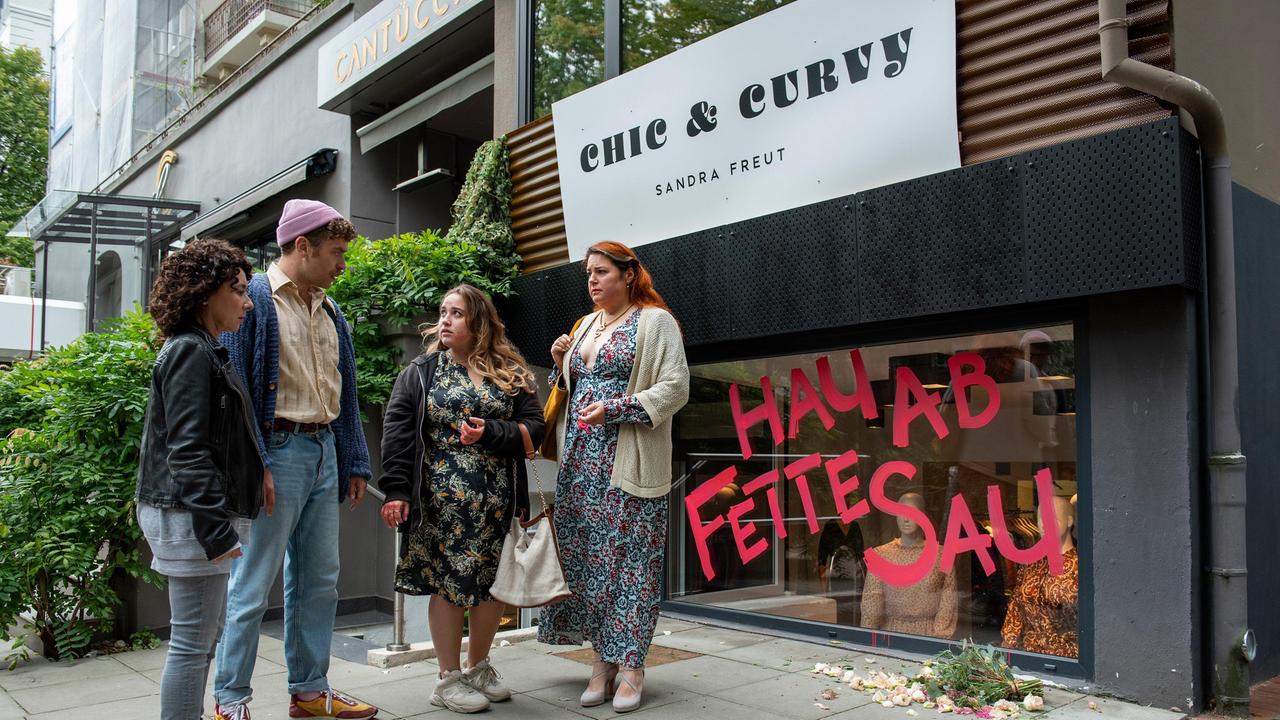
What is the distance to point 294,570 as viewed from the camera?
11.7ft

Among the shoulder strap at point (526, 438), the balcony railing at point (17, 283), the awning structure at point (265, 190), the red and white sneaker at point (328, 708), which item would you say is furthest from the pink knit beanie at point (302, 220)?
the balcony railing at point (17, 283)

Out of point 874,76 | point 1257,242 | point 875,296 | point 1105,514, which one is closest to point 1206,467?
point 1105,514

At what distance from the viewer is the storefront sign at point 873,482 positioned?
15.0ft

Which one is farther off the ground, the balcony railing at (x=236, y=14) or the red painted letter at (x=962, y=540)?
the balcony railing at (x=236, y=14)

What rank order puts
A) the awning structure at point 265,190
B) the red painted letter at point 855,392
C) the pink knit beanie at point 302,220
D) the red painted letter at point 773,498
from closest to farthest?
1. the pink knit beanie at point 302,220
2. the red painted letter at point 855,392
3. the red painted letter at point 773,498
4. the awning structure at point 265,190

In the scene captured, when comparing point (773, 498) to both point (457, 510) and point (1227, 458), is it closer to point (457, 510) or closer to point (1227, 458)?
point (457, 510)

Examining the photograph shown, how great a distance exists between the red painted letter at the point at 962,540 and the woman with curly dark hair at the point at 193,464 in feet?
11.1

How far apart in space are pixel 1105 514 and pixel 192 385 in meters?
3.60

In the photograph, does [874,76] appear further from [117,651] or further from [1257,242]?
[117,651]

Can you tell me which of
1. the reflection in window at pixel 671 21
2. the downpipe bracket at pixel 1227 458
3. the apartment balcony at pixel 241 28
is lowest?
the downpipe bracket at pixel 1227 458

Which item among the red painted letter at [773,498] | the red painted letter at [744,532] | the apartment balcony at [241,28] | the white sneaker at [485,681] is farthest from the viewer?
the apartment balcony at [241,28]

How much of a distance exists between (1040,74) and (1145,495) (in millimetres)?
1925

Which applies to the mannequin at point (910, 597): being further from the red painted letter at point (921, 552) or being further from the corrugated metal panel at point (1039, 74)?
the corrugated metal panel at point (1039, 74)

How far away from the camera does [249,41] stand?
20.0 m
